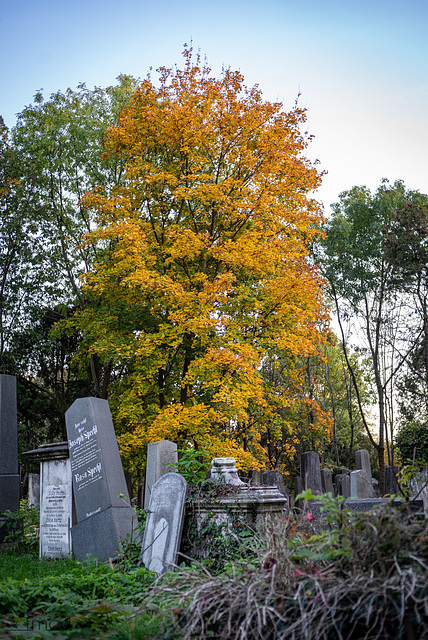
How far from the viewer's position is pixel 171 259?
1291 cm

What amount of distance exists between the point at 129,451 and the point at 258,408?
385cm

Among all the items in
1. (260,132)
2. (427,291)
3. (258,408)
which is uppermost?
(260,132)

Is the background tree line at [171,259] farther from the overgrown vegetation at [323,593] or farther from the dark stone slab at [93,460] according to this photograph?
the overgrown vegetation at [323,593]

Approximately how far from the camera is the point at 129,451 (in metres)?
12.7

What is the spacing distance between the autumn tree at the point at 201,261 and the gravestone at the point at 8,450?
2.49 meters

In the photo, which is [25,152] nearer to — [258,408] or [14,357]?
[14,357]

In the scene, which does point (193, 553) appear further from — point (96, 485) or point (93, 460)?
point (93, 460)

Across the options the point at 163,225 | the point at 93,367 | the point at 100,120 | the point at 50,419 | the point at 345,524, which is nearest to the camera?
the point at 345,524

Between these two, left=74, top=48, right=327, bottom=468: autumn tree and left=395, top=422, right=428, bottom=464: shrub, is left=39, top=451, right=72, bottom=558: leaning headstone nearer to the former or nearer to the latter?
left=74, top=48, right=327, bottom=468: autumn tree

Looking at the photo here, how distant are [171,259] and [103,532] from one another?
6859 millimetres

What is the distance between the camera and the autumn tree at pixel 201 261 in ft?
39.7

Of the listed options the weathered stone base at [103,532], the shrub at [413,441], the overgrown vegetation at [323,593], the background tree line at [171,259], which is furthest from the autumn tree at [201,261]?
the overgrown vegetation at [323,593]

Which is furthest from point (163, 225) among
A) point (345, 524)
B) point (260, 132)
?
point (345, 524)

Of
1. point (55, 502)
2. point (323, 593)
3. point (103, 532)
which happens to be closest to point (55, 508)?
point (55, 502)
